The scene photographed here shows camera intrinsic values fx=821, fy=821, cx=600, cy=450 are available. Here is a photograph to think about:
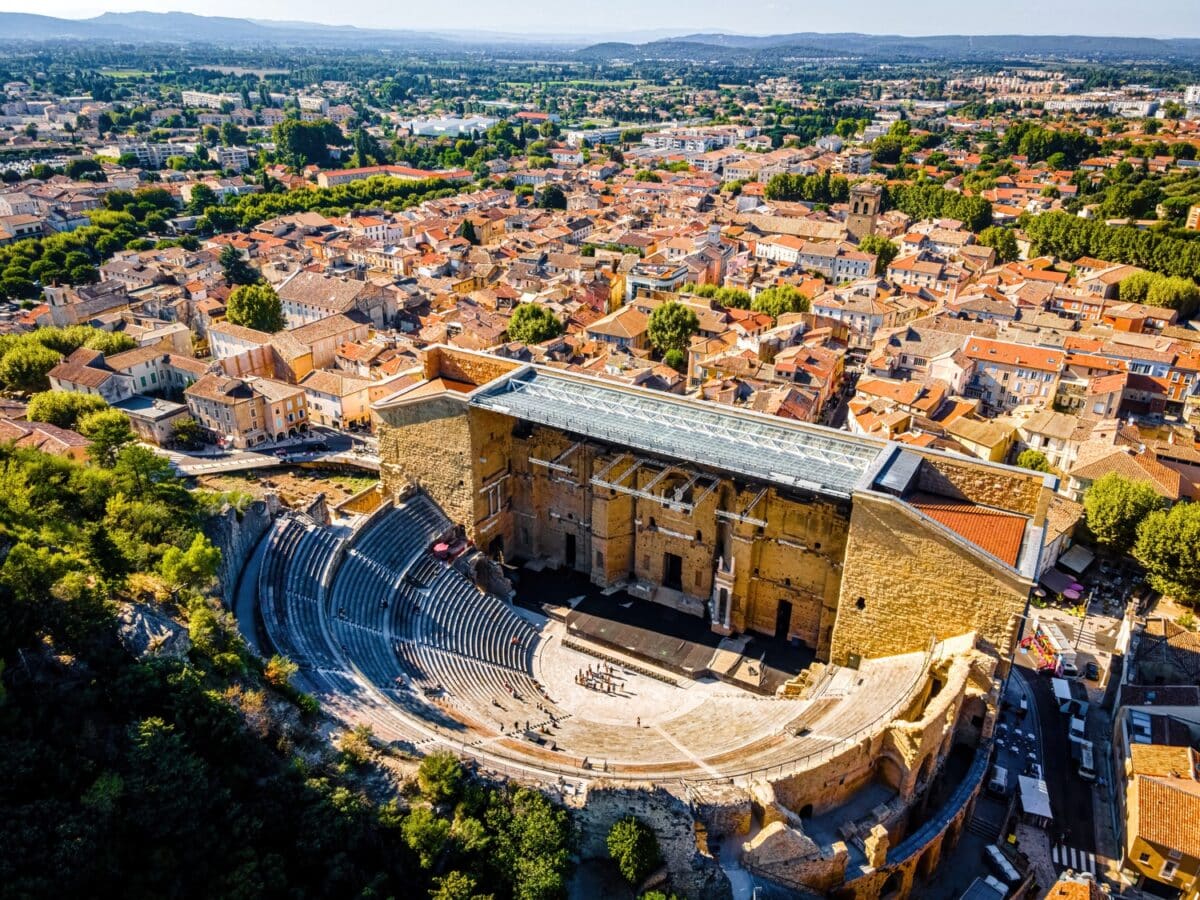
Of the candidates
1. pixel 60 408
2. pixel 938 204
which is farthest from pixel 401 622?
pixel 938 204

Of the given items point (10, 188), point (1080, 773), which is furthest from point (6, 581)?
point (10, 188)

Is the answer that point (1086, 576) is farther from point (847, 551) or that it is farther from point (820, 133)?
point (820, 133)

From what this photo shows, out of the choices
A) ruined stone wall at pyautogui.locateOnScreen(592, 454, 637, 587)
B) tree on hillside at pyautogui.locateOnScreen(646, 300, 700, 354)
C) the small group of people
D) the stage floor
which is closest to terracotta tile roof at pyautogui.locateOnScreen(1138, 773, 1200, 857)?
the stage floor

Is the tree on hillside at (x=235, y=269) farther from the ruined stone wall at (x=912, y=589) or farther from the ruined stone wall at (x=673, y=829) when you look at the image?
the ruined stone wall at (x=673, y=829)

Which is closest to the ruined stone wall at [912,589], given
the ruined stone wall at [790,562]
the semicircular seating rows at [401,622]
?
the ruined stone wall at [790,562]

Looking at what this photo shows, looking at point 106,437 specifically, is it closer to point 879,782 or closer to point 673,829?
point 673,829
